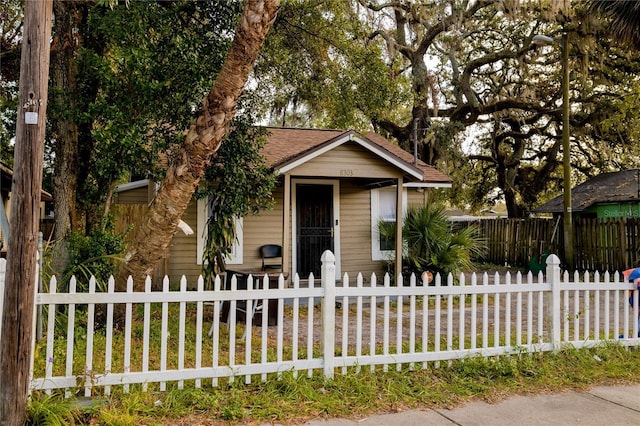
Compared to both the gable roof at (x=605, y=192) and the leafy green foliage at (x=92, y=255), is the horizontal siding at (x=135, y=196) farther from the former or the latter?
the gable roof at (x=605, y=192)

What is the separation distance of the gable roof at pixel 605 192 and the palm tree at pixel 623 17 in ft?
17.1

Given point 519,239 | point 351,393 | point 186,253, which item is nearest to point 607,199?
point 519,239

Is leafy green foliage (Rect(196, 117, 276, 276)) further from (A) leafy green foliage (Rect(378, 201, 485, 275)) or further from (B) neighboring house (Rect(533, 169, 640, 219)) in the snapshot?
(B) neighboring house (Rect(533, 169, 640, 219))

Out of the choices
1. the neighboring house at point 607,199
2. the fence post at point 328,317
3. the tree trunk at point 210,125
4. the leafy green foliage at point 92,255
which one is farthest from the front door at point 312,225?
the neighboring house at point 607,199

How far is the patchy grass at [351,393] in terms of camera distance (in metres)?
3.80

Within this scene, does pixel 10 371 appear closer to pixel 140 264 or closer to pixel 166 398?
pixel 166 398

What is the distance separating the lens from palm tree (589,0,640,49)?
426 inches

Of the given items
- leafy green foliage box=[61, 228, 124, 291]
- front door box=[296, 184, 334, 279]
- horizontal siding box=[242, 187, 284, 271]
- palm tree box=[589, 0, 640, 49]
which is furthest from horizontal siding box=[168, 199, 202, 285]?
palm tree box=[589, 0, 640, 49]

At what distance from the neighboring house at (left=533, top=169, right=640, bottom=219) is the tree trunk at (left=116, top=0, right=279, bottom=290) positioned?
13.7 m

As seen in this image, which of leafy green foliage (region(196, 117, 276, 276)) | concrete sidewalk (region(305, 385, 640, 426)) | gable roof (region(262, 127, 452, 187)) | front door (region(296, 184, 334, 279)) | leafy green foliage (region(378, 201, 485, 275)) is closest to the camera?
concrete sidewalk (region(305, 385, 640, 426))

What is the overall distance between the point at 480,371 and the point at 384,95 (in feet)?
16.6

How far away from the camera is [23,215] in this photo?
3.38 meters

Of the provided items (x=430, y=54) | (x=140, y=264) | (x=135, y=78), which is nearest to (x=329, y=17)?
(x=135, y=78)

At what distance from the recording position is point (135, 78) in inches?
254
